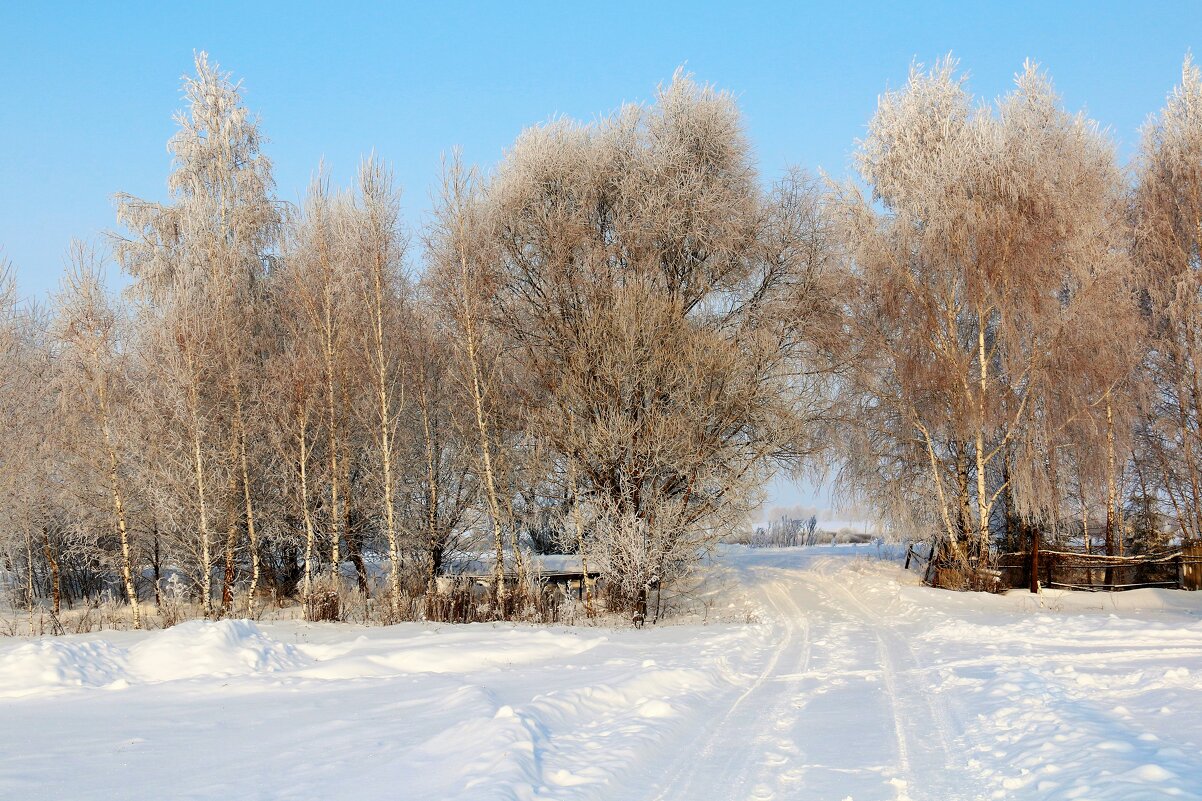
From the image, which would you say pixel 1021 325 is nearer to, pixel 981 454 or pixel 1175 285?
pixel 981 454

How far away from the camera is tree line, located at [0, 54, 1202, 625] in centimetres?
1889

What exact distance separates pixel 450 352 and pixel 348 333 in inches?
107

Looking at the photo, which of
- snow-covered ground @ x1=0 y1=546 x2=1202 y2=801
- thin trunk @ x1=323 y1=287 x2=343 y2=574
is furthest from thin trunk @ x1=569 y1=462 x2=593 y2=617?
thin trunk @ x1=323 y1=287 x2=343 y2=574

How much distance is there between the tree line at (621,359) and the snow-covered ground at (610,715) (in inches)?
223

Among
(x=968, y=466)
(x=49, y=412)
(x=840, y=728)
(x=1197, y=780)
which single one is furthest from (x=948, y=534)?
(x=49, y=412)

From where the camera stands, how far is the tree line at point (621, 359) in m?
18.9

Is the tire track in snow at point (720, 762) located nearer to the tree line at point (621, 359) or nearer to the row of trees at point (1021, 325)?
the tree line at point (621, 359)

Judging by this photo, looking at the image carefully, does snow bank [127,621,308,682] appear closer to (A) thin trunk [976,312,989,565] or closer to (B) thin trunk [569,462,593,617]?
(B) thin trunk [569,462,593,617]

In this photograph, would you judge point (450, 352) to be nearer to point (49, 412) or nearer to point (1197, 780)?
point (49, 412)

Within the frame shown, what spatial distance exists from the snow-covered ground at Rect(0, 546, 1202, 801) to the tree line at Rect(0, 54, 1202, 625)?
18.5ft

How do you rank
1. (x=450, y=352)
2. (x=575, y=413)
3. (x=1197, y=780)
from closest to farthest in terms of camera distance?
(x=1197, y=780), (x=575, y=413), (x=450, y=352)

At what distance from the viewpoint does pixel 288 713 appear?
27.3 ft

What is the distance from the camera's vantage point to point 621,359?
18.2 m

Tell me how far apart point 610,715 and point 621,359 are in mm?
10543
